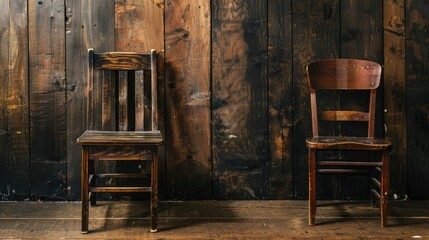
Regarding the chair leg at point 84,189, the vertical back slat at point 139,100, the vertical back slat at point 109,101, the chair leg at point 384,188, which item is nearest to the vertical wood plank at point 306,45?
the chair leg at point 384,188

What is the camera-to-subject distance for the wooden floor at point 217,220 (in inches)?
109

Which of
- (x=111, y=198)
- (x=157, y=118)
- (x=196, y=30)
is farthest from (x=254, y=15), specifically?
(x=111, y=198)

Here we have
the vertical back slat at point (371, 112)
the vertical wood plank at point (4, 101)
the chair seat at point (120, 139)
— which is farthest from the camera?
the vertical wood plank at point (4, 101)

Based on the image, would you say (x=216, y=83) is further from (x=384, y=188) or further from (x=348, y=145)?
(x=384, y=188)

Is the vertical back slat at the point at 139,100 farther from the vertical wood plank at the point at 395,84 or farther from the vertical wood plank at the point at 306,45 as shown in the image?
the vertical wood plank at the point at 395,84

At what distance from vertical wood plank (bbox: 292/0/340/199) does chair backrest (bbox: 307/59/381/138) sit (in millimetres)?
142

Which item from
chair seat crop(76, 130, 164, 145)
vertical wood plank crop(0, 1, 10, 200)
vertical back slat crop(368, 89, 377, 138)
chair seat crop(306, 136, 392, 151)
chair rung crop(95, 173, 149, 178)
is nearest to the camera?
chair seat crop(76, 130, 164, 145)

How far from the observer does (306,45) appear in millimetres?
3336

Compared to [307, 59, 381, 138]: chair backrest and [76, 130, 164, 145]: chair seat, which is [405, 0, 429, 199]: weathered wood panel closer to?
[307, 59, 381, 138]: chair backrest

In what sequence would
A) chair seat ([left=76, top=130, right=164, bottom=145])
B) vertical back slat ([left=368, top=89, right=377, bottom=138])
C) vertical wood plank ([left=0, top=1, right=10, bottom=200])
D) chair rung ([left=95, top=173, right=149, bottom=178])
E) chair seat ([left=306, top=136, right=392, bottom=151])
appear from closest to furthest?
1. chair seat ([left=76, top=130, right=164, bottom=145])
2. chair seat ([left=306, top=136, right=392, bottom=151])
3. chair rung ([left=95, top=173, right=149, bottom=178])
4. vertical back slat ([left=368, top=89, right=377, bottom=138])
5. vertical wood plank ([left=0, top=1, right=10, bottom=200])

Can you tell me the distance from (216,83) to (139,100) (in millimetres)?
452

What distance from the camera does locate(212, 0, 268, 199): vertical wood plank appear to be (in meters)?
3.32

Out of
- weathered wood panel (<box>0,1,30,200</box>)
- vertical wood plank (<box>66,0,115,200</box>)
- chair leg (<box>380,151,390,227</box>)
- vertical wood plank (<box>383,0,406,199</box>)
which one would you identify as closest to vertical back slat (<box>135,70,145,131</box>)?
vertical wood plank (<box>66,0,115,200</box>)

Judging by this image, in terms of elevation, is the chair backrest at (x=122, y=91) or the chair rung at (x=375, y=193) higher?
the chair backrest at (x=122, y=91)
